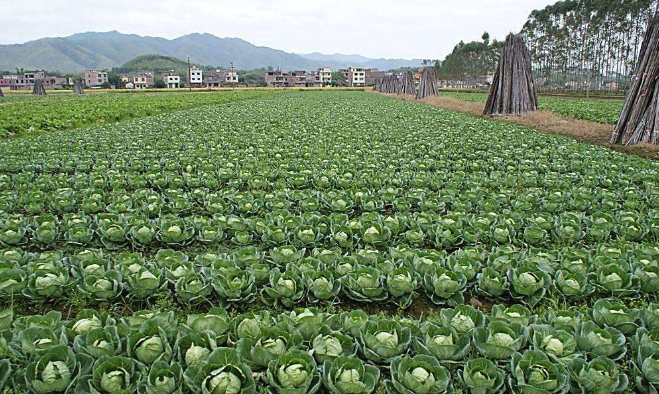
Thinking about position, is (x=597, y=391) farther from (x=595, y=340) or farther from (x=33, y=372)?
(x=33, y=372)

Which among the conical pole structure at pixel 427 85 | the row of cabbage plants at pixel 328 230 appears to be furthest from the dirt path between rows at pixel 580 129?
the conical pole structure at pixel 427 85

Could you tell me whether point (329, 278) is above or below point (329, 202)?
below

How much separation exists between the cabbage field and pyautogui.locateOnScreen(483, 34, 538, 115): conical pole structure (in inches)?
530

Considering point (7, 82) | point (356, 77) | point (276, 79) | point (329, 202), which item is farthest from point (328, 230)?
point (7, 82)

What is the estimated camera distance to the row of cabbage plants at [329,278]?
3.62m

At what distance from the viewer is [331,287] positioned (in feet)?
12.0

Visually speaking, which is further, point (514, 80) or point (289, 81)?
point (289, 81)

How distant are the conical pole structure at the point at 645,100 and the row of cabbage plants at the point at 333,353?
1063 cm

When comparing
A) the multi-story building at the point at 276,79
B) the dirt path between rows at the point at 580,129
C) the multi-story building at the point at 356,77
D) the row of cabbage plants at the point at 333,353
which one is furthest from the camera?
the multi-story building at the point at 356,77

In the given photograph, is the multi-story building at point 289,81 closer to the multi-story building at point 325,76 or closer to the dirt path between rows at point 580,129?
the multi-story building at point 325,76

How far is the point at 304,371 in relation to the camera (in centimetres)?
251

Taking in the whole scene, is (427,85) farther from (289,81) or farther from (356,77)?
(356,77)

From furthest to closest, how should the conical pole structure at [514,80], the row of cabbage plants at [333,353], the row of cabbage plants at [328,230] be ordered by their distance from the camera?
the conical pole structure at [514,80] → the row of cabbage plants at [328,230] → the row of cabbage plants at [333,353]

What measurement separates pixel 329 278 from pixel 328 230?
1.40 meters
